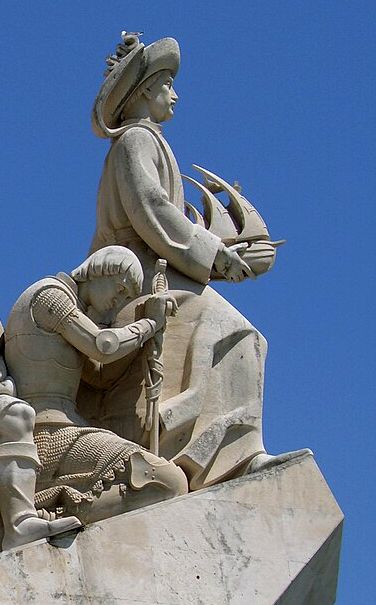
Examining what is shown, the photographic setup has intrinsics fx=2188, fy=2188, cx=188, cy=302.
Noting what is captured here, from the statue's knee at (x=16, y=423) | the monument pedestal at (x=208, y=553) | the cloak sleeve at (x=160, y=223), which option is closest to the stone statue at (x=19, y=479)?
the statue's knee at (x=16, y=423)

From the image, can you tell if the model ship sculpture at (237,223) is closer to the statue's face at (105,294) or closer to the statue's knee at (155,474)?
the statue's face at (105,294)

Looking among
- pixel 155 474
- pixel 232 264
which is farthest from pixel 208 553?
pixel 232 264

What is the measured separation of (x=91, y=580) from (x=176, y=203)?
10.3ft

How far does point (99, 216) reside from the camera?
15227mm

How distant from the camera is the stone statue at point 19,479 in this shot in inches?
522

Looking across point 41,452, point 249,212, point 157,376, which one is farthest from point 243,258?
point 41,452

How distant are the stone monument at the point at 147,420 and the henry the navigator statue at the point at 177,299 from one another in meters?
0.01

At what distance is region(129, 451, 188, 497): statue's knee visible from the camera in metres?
13.7

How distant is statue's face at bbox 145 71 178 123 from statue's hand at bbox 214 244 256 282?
42.4 inches

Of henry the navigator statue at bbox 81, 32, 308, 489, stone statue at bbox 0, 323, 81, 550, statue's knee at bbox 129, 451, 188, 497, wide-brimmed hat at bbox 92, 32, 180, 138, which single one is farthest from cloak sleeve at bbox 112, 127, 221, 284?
stone statue at bbox 0, 323, 81, 550

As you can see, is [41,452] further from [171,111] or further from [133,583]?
[171,111]

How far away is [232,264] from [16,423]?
228 centimetres

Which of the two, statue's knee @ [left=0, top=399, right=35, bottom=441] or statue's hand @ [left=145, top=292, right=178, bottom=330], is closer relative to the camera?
statue's knee @ [left=0, top=399, right=35, bottom=441]

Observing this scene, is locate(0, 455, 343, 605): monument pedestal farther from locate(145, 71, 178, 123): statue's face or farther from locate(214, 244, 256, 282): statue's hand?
locate(145, 71, 178, 123): statue's face
